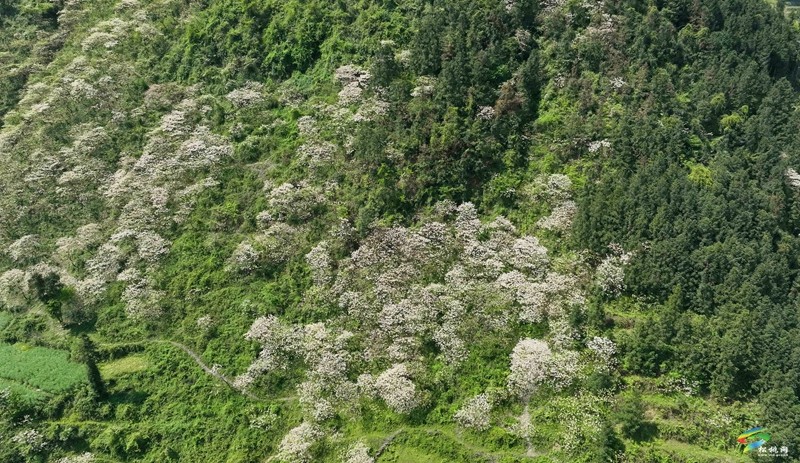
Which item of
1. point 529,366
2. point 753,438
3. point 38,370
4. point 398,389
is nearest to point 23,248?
point 38,370

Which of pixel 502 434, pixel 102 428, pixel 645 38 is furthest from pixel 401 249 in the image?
pixel 645 38

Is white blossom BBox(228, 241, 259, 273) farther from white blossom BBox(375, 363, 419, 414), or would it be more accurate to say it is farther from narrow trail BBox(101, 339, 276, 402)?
white blossom BBox(375, 363, 419, 414)

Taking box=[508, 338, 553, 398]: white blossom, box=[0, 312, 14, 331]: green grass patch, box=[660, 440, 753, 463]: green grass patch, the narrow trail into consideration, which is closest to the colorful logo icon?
box=[660, 440, 753, 463]: green grass patch

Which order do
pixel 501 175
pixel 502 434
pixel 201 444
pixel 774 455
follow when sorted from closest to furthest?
1. pixel 774 455
2. pixel 502 434
3. pixel 201 444
4. pixel 501 175

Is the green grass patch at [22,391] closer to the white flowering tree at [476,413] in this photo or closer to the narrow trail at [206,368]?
the narrow trail at [206,368]

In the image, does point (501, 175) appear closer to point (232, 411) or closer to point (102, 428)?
point (232, 411)

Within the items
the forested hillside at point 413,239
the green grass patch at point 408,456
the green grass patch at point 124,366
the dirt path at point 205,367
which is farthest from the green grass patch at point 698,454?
the green grass patch at point 124,366

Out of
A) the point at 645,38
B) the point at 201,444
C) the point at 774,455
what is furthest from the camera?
the point at 645,38

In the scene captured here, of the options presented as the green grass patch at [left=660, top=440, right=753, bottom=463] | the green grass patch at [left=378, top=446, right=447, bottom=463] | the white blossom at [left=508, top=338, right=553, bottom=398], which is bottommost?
the green grass patch at [left=378, top=446, right=447, bottom=463]
